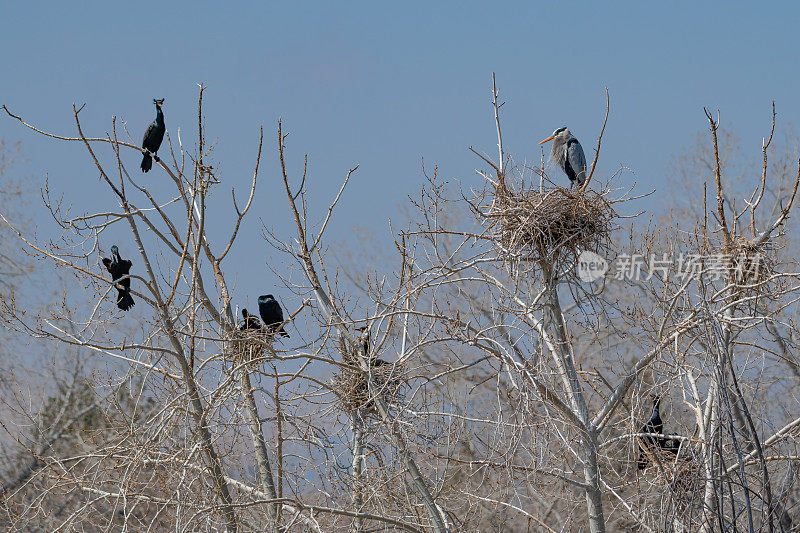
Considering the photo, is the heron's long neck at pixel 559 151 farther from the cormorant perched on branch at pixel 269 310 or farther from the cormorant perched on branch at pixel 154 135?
the cormorant perched on branch at pixel 154 135

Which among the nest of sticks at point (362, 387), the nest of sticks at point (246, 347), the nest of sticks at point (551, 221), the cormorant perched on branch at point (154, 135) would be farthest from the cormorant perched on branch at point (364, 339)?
the cormorant perched on branch at point (154, 135)

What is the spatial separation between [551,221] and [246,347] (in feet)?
9.05

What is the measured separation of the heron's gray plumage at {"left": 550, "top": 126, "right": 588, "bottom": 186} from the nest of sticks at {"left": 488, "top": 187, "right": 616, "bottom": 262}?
3379 mm

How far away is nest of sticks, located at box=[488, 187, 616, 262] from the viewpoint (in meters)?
7.11

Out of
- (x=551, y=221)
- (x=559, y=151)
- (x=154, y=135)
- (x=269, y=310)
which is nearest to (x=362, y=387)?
(x=269, y=310)

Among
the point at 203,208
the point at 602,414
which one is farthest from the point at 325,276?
the point at 602,414

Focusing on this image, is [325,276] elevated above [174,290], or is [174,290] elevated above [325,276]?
[325,276]

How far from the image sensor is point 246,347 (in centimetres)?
721

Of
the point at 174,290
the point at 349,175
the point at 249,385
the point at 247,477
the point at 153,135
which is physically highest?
the point at 153,135

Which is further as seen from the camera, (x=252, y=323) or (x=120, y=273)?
(x=120, y=273)

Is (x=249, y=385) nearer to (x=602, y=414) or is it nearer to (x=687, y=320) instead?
(x=602, y=414)

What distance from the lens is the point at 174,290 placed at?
24.2 feet

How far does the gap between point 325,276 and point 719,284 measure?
16.0 feet

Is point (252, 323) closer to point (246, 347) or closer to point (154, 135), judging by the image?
point (246, 347)
